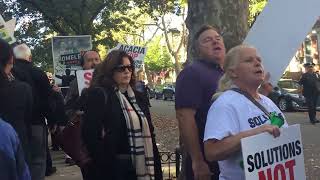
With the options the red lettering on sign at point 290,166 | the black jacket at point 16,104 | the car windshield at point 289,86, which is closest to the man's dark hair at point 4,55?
the black jacket at point 16,104

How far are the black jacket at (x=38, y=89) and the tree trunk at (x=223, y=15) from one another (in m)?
1.63

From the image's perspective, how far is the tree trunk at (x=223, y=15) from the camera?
590 cm

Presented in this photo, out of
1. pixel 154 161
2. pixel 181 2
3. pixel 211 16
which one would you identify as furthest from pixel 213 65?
pixel 181 2

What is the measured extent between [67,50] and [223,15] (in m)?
8.47

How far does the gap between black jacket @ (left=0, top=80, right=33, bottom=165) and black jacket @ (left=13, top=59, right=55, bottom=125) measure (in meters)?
1.26

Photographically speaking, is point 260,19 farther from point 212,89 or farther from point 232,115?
point 232,115

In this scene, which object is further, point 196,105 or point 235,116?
point 196,105

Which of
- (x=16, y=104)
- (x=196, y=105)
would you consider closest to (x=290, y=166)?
(x=196, y=105)

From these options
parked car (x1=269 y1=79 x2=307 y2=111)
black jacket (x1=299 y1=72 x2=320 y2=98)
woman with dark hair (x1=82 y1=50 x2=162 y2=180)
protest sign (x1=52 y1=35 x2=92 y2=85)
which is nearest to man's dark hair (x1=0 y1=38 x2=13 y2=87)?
woman with dark hair (x1=82 y1=50 x2=162 y2=180)

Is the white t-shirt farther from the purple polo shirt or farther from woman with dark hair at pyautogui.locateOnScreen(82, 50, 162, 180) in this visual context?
woman with dark hair at pyautogui.locateOnScreen(82, 50, 162, 180)

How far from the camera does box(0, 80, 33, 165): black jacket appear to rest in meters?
4.18

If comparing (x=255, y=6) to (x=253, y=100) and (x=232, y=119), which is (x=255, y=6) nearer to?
(x=253, y=100)

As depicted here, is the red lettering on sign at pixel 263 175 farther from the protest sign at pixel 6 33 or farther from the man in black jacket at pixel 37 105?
the protest sign at pixel 6 33

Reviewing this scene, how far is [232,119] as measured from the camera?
283 cm
